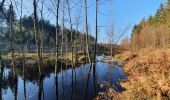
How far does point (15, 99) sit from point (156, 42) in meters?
52.3

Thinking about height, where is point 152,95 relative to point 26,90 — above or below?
above

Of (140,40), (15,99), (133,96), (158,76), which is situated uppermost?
(140,40)

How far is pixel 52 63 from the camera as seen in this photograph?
112 feet

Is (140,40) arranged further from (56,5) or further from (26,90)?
(26,90)

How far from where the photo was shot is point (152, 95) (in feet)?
27.1

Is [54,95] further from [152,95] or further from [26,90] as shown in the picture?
[152,95]

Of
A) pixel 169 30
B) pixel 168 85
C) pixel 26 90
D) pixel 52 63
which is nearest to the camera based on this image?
pixel 168 85

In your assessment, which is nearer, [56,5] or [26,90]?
[26,90]

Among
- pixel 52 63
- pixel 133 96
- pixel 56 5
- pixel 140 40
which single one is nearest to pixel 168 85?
pixel 133 96

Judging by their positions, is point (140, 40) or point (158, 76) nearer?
point (158, 76)

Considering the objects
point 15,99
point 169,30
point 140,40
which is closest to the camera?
point 15,99

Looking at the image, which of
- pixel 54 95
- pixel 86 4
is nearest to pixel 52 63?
pixel 86 4

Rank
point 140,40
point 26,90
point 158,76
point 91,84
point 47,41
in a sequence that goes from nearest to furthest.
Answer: point 158,76 → point 26,90 → point 91,84 → point 140,40 → point 47,41

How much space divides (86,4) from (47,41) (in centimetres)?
5380
